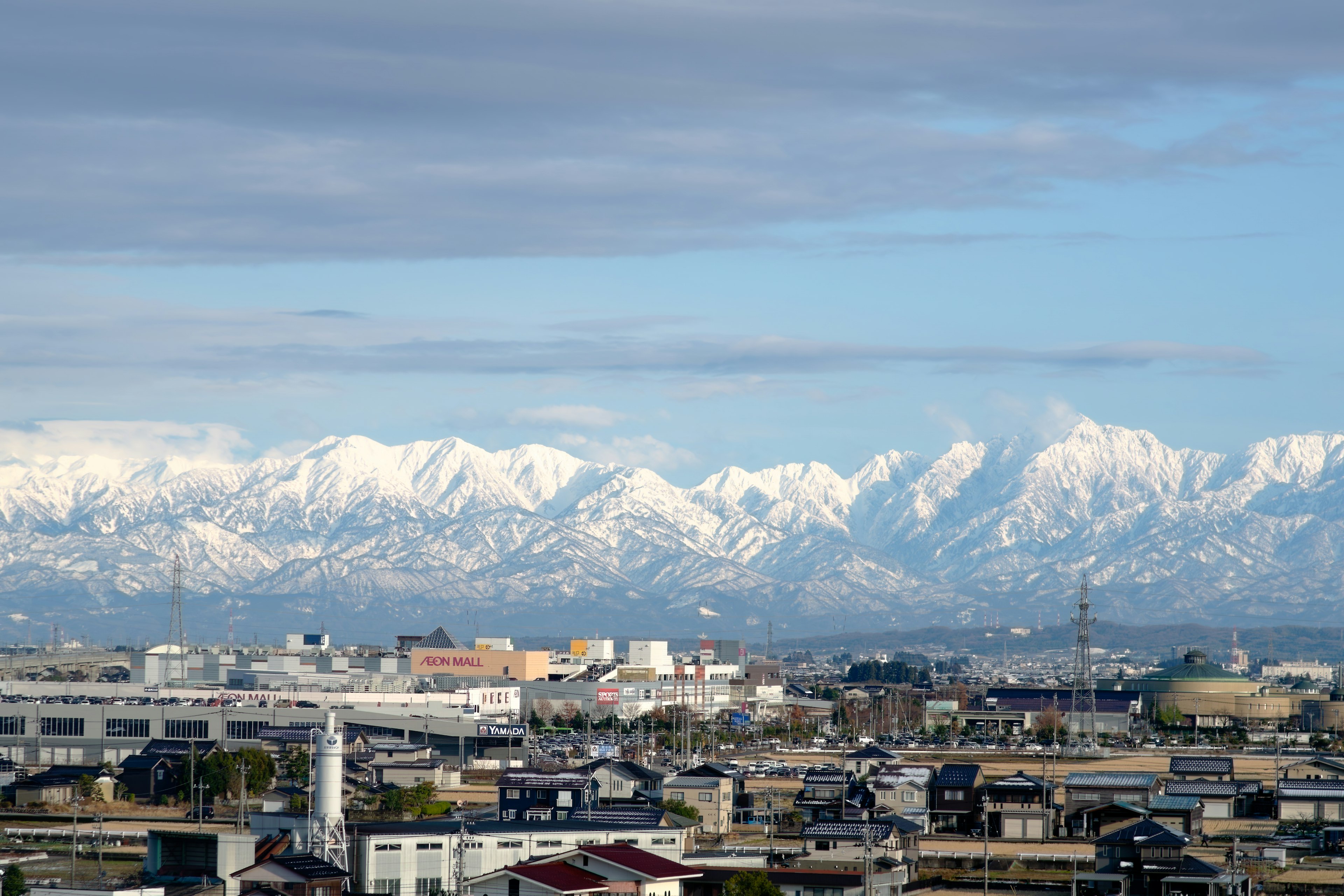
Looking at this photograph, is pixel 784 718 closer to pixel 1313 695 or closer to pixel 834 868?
pixel 1313 695

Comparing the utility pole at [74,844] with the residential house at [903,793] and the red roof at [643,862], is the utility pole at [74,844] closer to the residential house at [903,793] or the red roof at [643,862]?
the red roof at [643,862]

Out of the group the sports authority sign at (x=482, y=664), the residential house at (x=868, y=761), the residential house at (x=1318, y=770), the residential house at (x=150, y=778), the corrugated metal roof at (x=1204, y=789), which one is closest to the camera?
the corrugated metal roof at (x=1204, y=789)

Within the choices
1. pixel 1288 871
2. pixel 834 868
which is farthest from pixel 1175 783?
pixel 834 868

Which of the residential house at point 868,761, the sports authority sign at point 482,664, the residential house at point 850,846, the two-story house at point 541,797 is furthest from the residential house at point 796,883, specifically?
the sports authority sign at point 482,664

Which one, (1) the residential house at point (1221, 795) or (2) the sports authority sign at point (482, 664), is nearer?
(1) the residential house at point (1221, 795)

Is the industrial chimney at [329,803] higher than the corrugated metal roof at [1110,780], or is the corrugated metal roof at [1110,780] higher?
the industrial chimney at [329,803]

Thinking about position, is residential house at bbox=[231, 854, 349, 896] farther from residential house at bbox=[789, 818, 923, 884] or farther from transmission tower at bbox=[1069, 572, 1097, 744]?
transmission tower at bbox=[1069, 572, 1097, 744]
